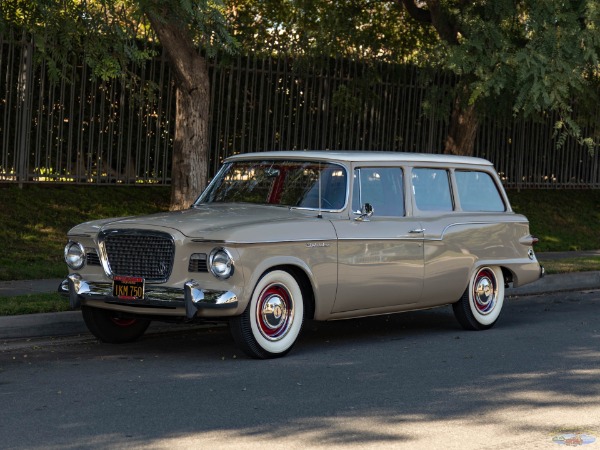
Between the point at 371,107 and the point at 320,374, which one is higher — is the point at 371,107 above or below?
above

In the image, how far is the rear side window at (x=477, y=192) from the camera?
37.4ft

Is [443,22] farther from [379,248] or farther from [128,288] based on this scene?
[128,288]

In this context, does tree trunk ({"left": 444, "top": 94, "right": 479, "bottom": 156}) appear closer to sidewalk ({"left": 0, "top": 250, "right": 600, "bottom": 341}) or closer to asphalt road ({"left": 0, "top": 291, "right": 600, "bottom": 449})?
sidewalk ({"left": 0, "top": 250, "right": 600, "bottom": 341})

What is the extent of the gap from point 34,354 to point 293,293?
2.24 meters

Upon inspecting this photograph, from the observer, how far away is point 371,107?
22078 mm

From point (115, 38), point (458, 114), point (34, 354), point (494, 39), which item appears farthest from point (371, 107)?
point (34, 354)

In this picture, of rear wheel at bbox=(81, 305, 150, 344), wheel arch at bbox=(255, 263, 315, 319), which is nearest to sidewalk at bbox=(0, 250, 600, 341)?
rear wheel at bbox=(81, 305, 150, 344)

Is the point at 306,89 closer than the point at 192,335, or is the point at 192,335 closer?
the point at 192,335

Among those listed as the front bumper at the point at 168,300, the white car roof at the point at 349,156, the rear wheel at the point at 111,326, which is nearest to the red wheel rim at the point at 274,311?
the front bumper at the point at 168,300

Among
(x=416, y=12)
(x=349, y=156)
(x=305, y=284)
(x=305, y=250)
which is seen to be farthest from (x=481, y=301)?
(x=416, y=12)

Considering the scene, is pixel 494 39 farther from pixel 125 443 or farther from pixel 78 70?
pixel 125 443

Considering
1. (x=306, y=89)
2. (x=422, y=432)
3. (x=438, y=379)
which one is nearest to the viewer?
(x=422, y=432)

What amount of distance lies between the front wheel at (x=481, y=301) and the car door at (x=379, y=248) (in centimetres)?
87

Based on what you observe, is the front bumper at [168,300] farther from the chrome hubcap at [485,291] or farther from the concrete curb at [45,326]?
the chrome hubcap at [485,291]
